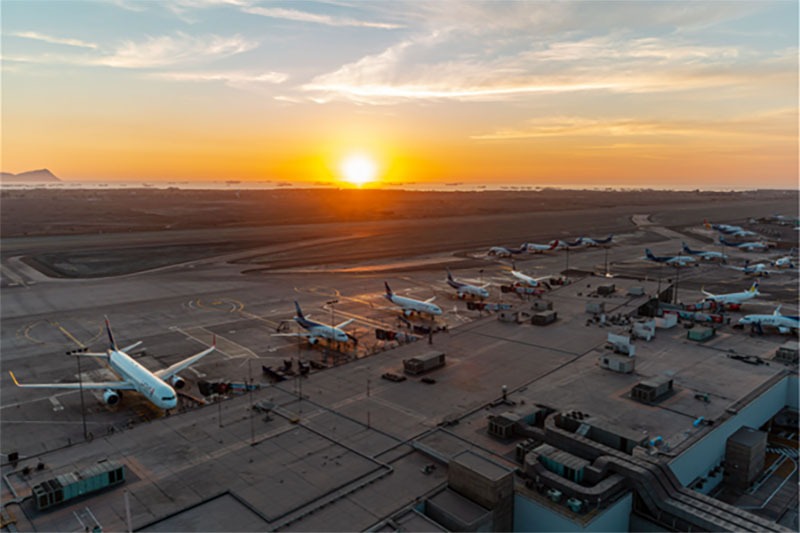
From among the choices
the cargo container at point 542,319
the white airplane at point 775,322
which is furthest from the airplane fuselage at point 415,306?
the white airplane at point 775,322

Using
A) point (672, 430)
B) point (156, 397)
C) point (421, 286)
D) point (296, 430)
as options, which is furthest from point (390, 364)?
point (421, 286)

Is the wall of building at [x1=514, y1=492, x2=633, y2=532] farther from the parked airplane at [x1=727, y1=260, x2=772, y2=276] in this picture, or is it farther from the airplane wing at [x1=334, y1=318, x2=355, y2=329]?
the parked airplane at [x1=727, y1=260, x2=772, y2=276]

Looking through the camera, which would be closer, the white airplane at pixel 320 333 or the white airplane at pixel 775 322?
the white airplane at pixel 775 322

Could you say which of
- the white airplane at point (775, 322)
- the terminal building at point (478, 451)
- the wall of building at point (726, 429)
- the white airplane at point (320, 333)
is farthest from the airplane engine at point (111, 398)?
the white airplane at point (775, 322)

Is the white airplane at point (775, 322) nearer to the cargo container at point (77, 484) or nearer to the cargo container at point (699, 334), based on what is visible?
the cargo container at point (699, 334)

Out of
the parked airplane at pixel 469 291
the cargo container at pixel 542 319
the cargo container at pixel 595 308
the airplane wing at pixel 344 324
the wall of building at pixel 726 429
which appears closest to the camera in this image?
the wall of building at pixel 726 429

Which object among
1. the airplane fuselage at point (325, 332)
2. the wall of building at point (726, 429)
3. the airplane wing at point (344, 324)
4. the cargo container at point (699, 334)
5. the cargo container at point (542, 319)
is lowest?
the wall of building at point (726, 429)

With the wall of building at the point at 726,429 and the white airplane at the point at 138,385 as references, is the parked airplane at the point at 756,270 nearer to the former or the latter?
the wall of building at the point at 726,429

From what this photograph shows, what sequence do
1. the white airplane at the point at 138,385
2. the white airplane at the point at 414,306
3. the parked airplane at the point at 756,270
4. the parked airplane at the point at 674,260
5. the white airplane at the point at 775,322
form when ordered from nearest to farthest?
the white airplane at the point at 138,385
the white airplane at the point at 775,322
the white airplane at the point at 414,306
the parked airplane at the point at 756,270
the parked airplane at the point at 674,260

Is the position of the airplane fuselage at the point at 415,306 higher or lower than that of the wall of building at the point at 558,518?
higher
